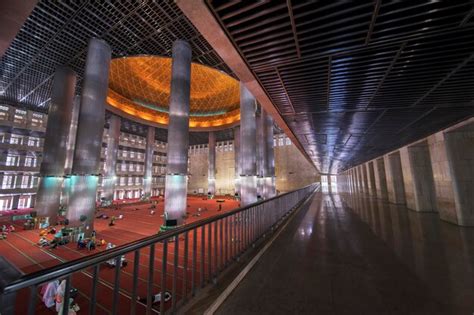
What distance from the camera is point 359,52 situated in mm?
3492

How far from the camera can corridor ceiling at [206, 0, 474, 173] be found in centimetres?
269

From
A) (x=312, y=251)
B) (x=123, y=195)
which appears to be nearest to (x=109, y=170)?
(x=123, y=195)

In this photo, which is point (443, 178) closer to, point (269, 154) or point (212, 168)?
point (269, 154)

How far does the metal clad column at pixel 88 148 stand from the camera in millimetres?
11609

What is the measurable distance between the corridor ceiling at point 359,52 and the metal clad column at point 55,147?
18855 mm

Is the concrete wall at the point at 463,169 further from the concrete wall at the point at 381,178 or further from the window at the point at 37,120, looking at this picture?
the window at the point at 37,120

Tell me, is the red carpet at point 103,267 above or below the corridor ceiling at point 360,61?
below

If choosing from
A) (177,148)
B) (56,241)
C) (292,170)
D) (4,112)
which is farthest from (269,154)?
(4,112)

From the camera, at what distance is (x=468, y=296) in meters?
2.93

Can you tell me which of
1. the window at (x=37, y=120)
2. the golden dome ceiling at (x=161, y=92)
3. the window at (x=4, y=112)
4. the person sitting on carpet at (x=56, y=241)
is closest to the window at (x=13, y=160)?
the window at (x=37, y=120)

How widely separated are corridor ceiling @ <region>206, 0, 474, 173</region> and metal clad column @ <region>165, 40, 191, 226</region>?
814 centimetres

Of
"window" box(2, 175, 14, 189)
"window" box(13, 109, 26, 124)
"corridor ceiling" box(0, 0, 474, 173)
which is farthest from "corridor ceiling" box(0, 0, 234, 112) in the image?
"window" box(2, 175, 14, 189)

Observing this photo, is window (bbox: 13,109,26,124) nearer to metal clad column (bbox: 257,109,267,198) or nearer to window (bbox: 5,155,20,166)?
window (bbox: 5,155,20,166)

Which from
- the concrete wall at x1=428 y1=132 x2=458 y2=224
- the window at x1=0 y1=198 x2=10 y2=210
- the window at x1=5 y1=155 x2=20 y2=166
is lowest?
the window at x1=0 y1=198 x2=10 y2=210
